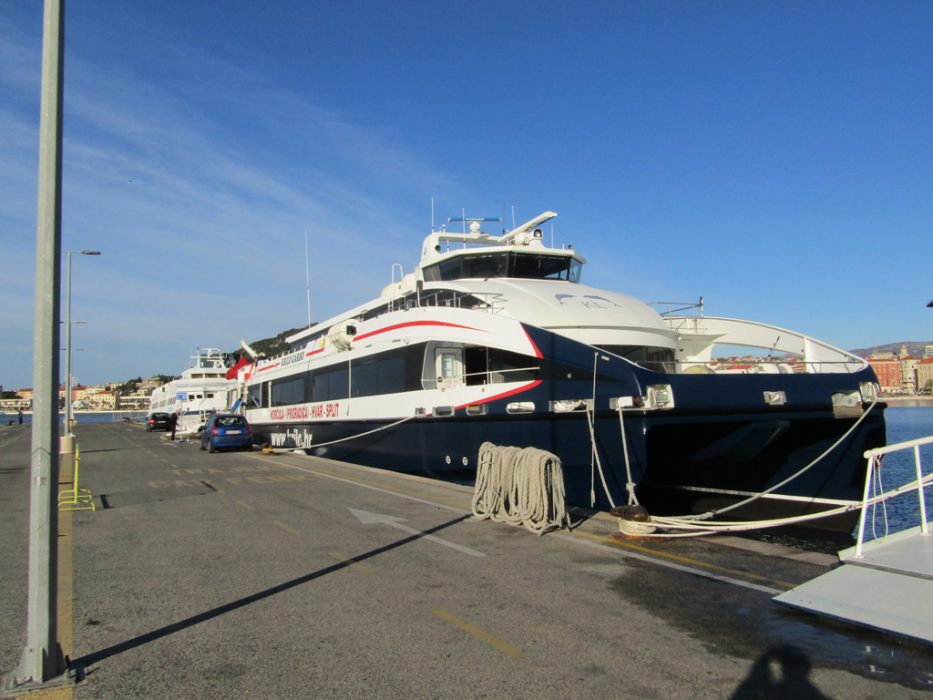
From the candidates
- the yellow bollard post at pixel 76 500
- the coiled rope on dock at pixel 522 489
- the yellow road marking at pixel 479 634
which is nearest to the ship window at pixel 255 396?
the yellow bollard post at pixel 76 500

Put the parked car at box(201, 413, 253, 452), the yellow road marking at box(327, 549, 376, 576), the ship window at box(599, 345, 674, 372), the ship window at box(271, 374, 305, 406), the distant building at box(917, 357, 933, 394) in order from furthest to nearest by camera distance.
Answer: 1. the distant building at box(917, 357, 933, 394)
2. the parked car at box(201, 413, 253, 452)
3. the ship window at box(271, 374, 305, 406)
4. the ship window at box(599, 345, 674, 372)
5. the yellow road marking at box(327, 549, 376, 576)

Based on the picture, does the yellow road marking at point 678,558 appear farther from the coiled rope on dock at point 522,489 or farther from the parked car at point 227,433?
the parked car at point 227,433

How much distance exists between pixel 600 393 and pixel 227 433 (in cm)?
1676

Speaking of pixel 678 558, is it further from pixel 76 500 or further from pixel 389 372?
pixel 389 372

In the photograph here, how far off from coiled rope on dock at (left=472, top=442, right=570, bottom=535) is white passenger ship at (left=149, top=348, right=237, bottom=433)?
2791 cm

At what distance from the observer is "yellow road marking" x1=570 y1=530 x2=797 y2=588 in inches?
→ 240

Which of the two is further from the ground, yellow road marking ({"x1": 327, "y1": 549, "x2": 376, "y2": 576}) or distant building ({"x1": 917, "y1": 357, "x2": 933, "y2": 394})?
distant building ({"x1": 917, "y1": 357, "x2": 933, "y2": 394})

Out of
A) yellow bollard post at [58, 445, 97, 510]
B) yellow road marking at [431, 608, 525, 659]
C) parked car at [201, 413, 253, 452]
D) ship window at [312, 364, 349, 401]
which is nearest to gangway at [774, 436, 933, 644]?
yellow road marking at [431, 608, 525, 659]

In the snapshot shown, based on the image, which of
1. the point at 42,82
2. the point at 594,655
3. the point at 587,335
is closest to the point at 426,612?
the point at 594,655

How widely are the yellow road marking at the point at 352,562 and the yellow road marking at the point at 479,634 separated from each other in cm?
135

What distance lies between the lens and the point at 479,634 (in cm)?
477

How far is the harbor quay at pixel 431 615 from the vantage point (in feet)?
13.1

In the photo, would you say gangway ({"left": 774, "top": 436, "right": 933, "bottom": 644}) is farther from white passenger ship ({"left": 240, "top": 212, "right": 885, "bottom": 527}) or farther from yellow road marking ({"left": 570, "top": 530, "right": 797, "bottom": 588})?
white passenger ship ({"left": 240, "top": 212, "right": 885, "bottom": 527})

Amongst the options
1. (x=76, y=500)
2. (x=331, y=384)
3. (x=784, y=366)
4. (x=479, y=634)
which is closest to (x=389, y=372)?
(x=331, y=384)
